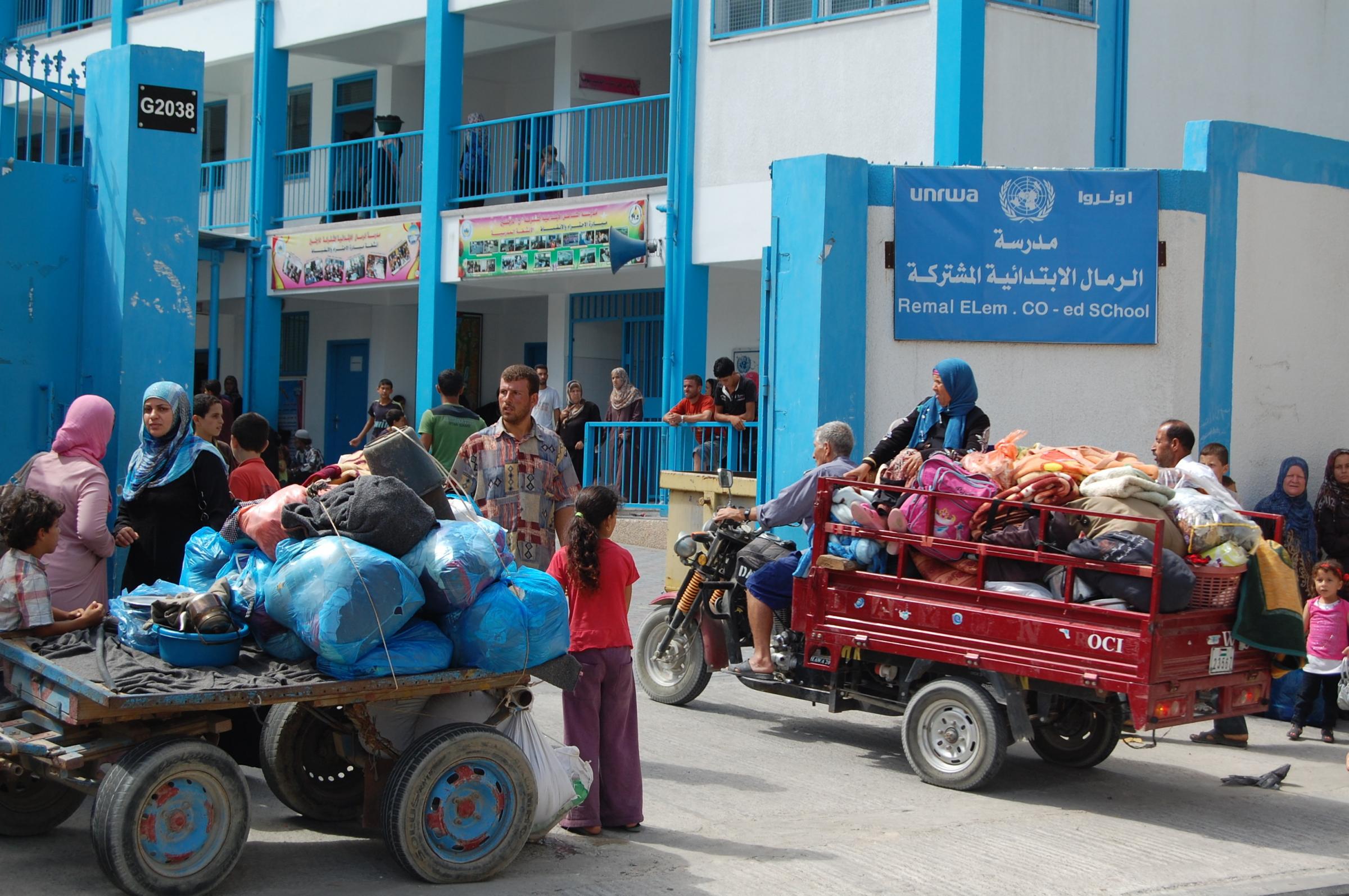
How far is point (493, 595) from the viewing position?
529 cm

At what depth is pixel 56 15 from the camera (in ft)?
84.7

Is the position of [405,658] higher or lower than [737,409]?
lower

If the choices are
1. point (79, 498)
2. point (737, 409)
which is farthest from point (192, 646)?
point (737, 409)

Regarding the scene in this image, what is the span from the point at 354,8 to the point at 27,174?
11.2m

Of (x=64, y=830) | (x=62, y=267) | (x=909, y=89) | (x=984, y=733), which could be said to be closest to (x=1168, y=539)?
(x=984, y=733)

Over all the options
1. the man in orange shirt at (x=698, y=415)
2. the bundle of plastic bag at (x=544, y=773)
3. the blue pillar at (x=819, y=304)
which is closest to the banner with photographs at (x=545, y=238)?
the man in orange shirt at (x=698, y=415)

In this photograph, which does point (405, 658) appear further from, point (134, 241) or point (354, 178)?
point (354, 178)

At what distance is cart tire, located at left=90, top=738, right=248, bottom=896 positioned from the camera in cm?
464

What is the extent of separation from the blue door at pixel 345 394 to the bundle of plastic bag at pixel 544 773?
736 inches

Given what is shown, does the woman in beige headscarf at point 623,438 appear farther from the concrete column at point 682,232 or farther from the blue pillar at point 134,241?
the blue pillar at point 134,241

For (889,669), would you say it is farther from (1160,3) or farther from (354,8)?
(354,8)

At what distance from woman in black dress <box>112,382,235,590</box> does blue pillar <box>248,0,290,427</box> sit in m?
14.7

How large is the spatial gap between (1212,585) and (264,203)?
17607mm

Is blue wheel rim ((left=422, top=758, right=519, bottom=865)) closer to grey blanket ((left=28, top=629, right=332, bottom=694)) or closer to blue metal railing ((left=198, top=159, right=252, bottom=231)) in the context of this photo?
grey blanket ((left=28, top=629, right=332, bottom=694))
